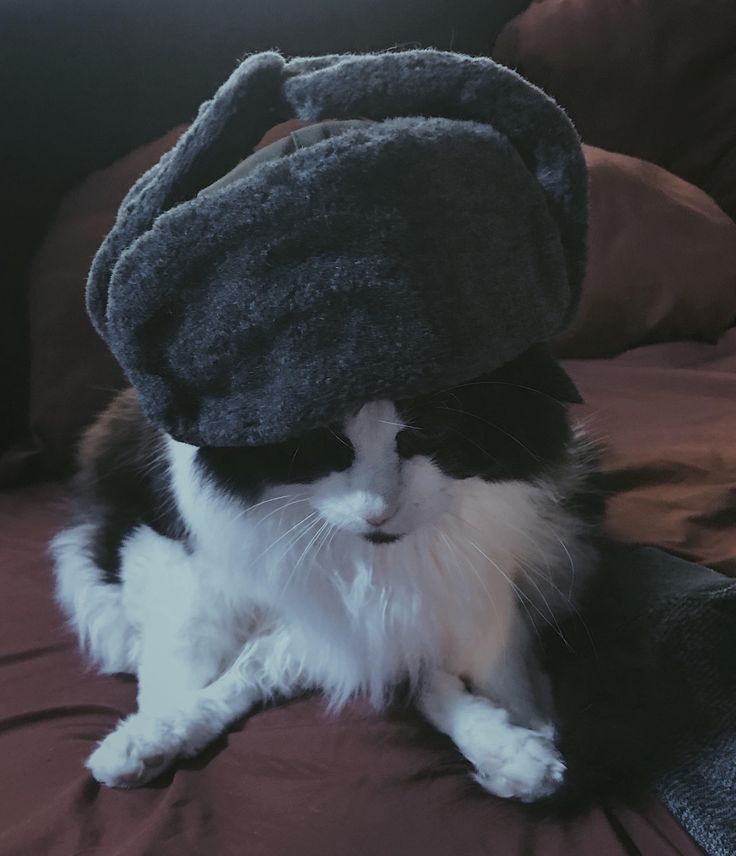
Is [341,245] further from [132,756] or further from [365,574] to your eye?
[132,756]

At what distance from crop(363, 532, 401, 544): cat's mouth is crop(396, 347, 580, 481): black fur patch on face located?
0.08 meters

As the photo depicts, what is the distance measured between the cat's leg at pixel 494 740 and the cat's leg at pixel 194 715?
0.18m

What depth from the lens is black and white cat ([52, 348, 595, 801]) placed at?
2.48ft

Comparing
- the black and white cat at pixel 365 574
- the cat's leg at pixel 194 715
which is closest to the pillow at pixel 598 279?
the black and white cat at pixel 365 574

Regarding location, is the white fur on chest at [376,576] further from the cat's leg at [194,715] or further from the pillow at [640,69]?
the pillow at [640,69]

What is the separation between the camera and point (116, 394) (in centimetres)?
133

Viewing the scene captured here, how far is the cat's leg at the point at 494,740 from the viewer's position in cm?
79

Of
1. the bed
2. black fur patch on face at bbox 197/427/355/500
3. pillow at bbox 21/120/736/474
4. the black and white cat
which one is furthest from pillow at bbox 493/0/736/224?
black fur patch on face at bbox 197/427/355/500

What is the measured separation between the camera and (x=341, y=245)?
2.07ft

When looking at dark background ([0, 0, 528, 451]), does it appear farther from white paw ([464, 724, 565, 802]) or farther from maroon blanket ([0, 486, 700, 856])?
white paw ([464, 724, 565, 802])

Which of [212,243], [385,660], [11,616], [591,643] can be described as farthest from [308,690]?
[212,243]

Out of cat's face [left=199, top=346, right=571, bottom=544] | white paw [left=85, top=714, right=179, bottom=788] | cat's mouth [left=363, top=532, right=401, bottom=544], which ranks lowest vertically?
white paw [left=85, top=714, right=179, bottom=788]

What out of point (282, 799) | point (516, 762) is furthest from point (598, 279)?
point (282, 799)

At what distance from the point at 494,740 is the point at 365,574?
22cm
